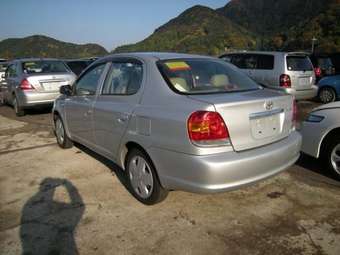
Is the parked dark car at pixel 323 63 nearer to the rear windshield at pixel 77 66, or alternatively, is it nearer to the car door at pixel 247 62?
the car door at pixel 247 62

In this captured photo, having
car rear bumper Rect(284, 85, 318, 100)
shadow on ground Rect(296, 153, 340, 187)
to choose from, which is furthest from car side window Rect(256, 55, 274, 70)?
shadow on ground Rect(296, 153, 340, 187)

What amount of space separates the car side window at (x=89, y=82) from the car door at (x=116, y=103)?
290 mm

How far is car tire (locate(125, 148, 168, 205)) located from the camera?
12.0ft

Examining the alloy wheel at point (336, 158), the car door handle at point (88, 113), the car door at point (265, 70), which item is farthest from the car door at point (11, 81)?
the alloy wheel at point (336, 158)

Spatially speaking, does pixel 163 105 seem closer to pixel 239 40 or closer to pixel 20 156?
pixel 20 156

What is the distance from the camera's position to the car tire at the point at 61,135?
240 inches

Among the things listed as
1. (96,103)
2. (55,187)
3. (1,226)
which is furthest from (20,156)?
(1,226)

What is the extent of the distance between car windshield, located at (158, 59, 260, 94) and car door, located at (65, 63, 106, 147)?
50.2 inches

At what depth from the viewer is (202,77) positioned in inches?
150

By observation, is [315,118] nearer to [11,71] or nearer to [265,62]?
[265,62]

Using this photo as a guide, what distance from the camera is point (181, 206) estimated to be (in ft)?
12.6

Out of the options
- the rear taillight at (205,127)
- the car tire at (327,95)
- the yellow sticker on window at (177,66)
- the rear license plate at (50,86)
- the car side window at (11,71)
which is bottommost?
the car tire at (327,95)

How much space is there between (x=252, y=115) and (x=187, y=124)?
2.10 ft

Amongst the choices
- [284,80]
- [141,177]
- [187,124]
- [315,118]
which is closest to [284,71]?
[284,80]
